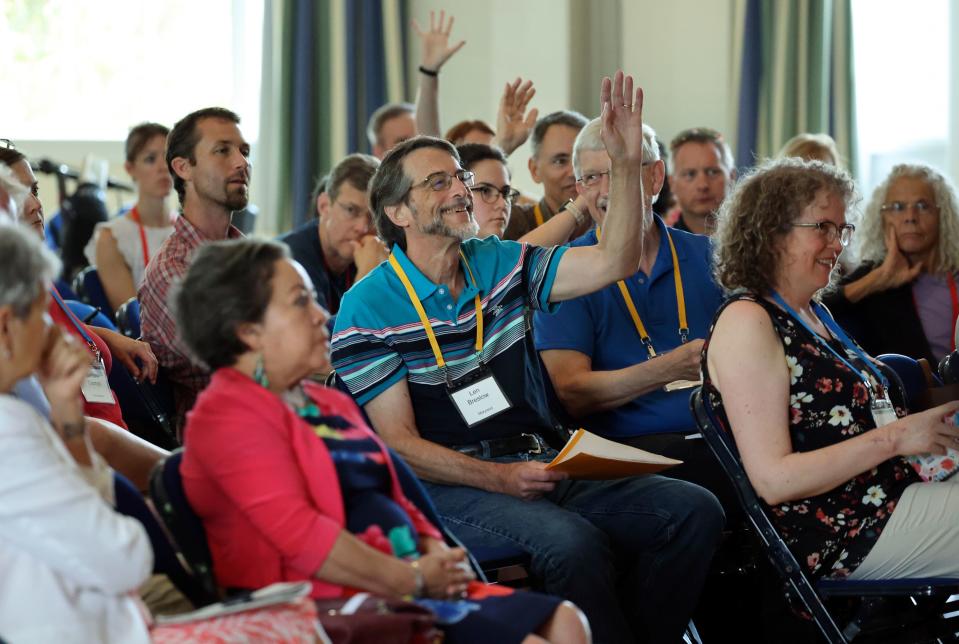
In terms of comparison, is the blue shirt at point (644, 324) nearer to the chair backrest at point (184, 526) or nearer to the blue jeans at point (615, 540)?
the blue jeans at point (615, 540)

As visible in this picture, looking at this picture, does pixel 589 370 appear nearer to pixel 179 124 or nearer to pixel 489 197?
pixel 489 197

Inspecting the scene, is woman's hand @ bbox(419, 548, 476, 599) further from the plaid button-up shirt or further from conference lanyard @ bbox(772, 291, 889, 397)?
the plaid button-up shirt

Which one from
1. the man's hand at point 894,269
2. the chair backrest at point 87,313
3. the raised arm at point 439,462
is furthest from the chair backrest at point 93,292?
the man's hand at point 894,269

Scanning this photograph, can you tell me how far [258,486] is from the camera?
1.66m

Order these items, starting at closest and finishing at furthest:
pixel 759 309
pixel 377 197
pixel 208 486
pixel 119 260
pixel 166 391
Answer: pixel 208 486, pixel 759 309, pixel 377 197, pixel 166 391, pixel 119 260


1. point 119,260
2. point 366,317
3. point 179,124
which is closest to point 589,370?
point 366,317

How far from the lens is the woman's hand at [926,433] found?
7.17 ft

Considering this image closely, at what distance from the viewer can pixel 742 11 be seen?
5.91m

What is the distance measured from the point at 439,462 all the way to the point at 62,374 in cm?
111

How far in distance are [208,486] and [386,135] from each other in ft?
11.9

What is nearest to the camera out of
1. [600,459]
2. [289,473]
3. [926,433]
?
[289,473]

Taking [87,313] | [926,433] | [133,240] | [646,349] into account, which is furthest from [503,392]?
[133,240]

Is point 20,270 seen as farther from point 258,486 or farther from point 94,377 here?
point 94,377

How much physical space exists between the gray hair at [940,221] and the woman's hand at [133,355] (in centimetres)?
225
